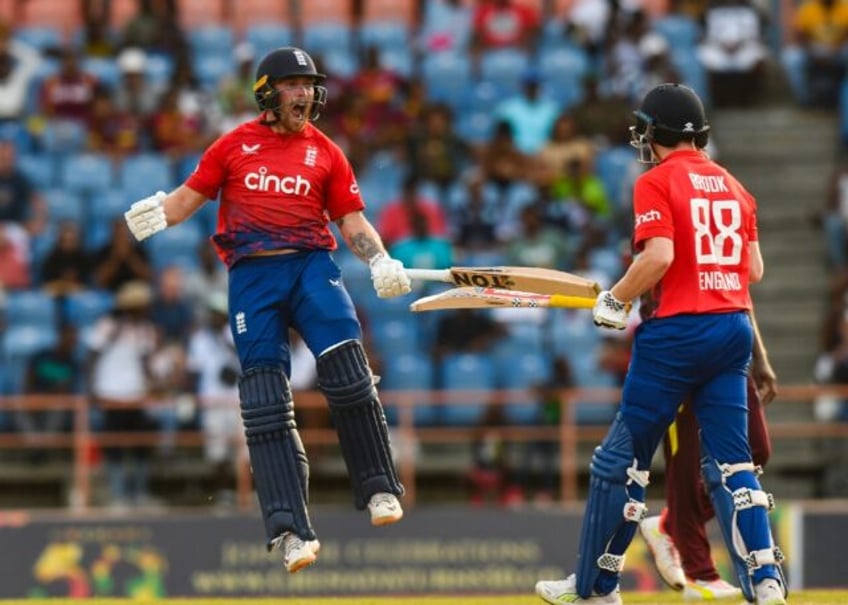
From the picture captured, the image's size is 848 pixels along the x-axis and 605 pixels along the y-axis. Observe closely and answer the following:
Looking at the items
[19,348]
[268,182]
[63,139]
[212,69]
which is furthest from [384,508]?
[212,69]

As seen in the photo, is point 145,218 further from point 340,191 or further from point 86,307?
point 86,307

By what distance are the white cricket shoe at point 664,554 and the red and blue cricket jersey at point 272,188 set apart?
2.49 meters

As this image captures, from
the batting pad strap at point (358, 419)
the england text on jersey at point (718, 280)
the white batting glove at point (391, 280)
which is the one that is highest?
the white batting glove at point (391, 280)

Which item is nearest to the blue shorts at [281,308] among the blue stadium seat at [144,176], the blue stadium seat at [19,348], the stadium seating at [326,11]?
the blue stadium seat at [19,348]

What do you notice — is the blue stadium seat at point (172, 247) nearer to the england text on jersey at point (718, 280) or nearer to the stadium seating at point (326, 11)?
the stadium seating at point (326, 11)

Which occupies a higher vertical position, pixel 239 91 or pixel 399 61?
pixel 399 61

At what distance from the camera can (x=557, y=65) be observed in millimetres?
21203

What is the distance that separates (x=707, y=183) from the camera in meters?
10.0

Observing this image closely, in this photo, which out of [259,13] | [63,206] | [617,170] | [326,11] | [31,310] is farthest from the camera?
[259,13]

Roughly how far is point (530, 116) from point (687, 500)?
940 cm

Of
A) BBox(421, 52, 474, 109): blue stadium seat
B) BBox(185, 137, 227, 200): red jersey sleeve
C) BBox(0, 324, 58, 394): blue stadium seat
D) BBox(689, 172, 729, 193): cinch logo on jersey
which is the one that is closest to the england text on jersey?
BBox(689, 172, 729, 193): cinch logo on jersey

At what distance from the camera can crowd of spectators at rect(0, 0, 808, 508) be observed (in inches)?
728

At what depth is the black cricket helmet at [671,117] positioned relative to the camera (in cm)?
1017

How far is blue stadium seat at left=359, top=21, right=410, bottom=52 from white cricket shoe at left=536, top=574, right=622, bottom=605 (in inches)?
470
